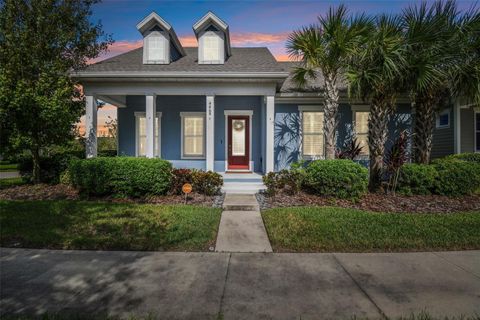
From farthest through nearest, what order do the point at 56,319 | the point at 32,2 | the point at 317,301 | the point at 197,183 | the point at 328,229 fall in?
the point at 32,2 < the point at 197,183 < the point at 328,229 < the point at 317,301 < the point at 56,319

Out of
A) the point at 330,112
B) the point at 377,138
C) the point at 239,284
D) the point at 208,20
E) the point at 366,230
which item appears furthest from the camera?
the point at 208,20

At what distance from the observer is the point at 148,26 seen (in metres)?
11.2

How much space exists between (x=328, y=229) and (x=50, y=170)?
9830 millimetres

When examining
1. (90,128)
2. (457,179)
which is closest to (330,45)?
(457,179)

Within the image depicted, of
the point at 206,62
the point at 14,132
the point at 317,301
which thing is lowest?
the point at 317,301

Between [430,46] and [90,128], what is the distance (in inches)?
451

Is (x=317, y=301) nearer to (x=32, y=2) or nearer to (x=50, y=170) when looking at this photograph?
(x=50, y=170)

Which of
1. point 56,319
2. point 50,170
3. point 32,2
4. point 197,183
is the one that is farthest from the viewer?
point 50,170

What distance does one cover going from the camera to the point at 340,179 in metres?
7.84

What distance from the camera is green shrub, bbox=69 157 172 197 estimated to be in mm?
8047

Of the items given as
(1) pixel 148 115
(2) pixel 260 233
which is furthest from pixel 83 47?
(2) pixel 260 233

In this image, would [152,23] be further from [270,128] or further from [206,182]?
[206,182]

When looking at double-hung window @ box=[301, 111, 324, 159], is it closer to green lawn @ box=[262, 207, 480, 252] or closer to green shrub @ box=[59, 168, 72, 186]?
green lawn @ box=[262, 207, 480, 252]

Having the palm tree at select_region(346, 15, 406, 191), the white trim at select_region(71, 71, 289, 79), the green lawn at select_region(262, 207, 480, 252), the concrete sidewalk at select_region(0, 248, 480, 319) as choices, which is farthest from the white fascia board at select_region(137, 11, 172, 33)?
the concrete sidewalk at select_region(0, 248, 480, 319)
